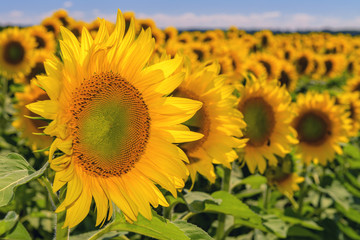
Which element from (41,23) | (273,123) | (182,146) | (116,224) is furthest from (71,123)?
(41,23)

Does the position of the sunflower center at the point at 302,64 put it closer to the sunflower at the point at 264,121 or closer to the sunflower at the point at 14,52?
the sunflower at the point at 14,52

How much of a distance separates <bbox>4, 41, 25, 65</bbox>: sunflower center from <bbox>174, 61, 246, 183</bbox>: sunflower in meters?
4.79

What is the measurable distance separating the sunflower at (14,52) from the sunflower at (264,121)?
434 centimetres

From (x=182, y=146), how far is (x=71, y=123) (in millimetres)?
788

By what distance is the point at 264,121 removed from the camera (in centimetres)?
290

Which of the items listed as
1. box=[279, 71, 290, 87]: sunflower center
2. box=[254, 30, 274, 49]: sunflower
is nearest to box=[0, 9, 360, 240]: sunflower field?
box=[279, 71, 290, 87]: sunflower center

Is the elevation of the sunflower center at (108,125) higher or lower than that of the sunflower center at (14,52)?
higher

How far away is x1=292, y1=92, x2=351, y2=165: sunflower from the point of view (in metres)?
4.06

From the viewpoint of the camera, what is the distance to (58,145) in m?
1.32

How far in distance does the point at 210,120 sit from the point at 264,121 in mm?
799

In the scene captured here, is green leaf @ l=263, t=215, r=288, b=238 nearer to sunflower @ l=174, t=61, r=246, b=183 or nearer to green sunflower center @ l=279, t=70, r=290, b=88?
sunflower @ l=174, t=61, r=246, b=183

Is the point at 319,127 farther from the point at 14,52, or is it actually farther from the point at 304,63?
the point at 304,63

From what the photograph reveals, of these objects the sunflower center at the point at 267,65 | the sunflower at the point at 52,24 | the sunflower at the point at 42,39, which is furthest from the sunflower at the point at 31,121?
the sunflower at the point at 52,24

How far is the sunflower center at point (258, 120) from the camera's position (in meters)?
2.81
